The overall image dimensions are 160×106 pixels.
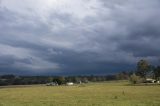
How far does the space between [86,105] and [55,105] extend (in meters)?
4.04

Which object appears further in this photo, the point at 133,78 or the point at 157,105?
the point at 133,78

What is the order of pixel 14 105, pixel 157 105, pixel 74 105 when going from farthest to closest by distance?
1. pixel 14 105
2. pixel 74 105
3. pixel 157 105

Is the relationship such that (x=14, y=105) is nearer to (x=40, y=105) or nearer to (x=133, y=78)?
(x=40, y=105)

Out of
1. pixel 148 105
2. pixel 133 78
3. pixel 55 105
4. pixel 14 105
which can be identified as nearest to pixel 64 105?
pixel 55 105

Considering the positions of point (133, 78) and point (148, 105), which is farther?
point (133, 78)

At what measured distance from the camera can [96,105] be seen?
42.0 m

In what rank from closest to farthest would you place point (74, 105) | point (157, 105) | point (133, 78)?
point (157, 105), point (74, 105), point (133, 78)

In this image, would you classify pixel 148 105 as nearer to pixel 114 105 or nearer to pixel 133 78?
pixel 114 105

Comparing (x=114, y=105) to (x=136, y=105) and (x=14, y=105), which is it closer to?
(x=136, y=105)

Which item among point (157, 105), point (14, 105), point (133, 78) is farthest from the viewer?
point (133, 78)

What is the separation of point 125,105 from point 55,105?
27.9ft

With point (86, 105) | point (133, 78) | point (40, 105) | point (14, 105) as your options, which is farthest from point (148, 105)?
point (133, 78)

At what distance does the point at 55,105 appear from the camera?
1727 inches

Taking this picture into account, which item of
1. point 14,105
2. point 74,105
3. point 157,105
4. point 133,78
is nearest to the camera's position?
point 157,105
